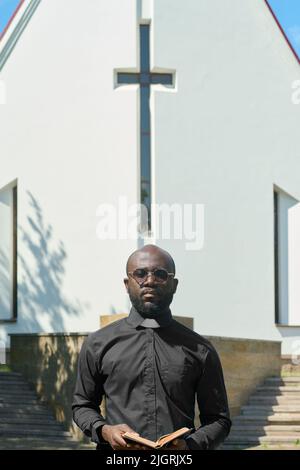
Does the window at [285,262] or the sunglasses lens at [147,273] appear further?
the window at [285,262]

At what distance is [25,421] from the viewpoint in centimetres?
1526

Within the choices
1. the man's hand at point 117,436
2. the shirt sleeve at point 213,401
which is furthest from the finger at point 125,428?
the shirt sleeve at point 213,401

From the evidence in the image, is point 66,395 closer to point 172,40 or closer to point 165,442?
point 172,40

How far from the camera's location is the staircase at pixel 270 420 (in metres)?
14.4

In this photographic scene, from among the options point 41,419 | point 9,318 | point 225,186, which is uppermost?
point 225,186

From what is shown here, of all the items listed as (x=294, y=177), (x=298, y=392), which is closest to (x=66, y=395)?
(x=298, y=392)

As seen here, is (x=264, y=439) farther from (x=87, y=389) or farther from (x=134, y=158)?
(x=87, y=389)

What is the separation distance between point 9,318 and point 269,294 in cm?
506

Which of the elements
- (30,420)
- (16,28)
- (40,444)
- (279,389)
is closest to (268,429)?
(279,389)

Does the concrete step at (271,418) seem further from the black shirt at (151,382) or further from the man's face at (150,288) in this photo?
the man's face at (150,288)

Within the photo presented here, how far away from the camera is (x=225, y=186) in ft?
57.5
